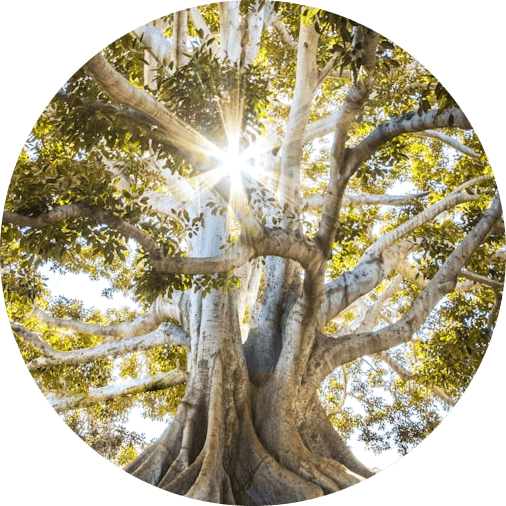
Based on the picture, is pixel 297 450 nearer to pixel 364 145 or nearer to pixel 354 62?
pixel 364 145

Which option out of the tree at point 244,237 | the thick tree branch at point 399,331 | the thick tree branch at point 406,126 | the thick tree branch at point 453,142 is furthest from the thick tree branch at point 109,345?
the thick tree branch at point 453,142

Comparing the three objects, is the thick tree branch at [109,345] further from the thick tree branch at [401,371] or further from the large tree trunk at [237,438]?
the thick tree branch at [401,371]

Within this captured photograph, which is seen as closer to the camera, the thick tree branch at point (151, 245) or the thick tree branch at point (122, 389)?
the thick tree branch at point (151, 245)

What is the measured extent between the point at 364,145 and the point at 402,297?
4202mm

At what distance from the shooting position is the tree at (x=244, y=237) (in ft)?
12.5

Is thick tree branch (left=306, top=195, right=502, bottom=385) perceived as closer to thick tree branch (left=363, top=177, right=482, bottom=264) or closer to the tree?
the tree

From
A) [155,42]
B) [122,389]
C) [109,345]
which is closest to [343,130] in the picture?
[155,42]

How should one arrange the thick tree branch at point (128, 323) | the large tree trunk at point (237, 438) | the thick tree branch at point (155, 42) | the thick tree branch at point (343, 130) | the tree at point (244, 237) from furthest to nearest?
the thick tree branch at point (128, 323), the thick tree branch at point (155, 42), the large tree trunk at point (237, 438), the tree at point (244, 237), the thick tree branch at point (343, 130)

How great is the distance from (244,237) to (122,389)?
2.93m

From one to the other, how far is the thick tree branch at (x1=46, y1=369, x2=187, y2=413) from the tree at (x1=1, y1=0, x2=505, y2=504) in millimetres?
21

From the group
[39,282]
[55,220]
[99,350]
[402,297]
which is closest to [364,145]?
[55,220]

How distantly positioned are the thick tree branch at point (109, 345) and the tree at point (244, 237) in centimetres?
2

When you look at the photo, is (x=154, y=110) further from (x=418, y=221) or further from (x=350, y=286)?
(x=418, y=221)

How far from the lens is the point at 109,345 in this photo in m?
5.92
